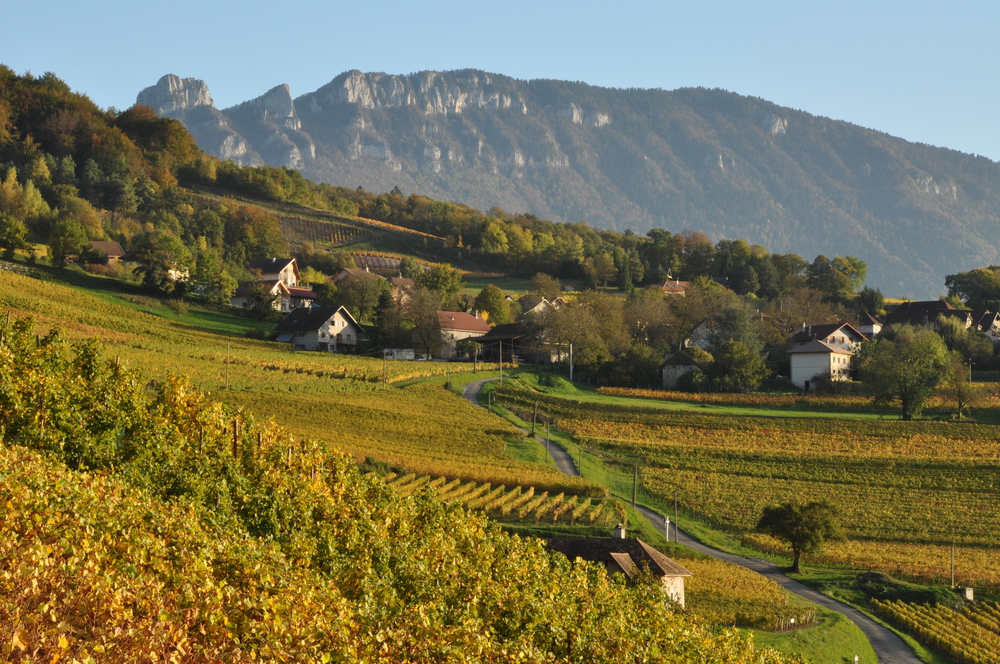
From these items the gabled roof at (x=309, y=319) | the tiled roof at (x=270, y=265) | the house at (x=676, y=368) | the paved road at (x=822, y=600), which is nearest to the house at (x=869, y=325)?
the house at (x=676, y=368)

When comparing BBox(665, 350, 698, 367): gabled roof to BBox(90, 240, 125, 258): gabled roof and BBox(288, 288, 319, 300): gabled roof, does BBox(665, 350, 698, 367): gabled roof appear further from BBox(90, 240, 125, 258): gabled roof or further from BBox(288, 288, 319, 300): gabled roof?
BBox(90, 240, 125, 258): gabled roof

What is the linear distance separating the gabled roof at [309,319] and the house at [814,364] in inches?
1708

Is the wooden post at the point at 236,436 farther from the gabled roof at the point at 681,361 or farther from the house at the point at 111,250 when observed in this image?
the house at the point at 111,250

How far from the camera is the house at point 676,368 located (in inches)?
3314

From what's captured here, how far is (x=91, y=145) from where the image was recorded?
138125 mm

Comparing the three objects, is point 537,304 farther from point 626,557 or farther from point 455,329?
point 626,557

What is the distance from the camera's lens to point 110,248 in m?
100

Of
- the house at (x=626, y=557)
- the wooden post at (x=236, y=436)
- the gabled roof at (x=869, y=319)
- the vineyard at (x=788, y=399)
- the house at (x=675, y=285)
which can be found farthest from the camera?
the house at (x=675, y=285)

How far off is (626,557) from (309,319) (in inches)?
2458

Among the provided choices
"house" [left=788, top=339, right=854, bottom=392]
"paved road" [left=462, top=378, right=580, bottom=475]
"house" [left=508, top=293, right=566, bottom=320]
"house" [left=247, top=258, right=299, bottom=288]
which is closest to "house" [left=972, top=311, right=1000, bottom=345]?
"house" [left=788, top=339, right=854, bottom=392]

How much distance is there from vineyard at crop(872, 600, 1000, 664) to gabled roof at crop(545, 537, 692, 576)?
35.5ft

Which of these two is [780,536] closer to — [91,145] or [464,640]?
[464,640]

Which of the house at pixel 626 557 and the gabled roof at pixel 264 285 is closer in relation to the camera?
the house at pixel 626 557

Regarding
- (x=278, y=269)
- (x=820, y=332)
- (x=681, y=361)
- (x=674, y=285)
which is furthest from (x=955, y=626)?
(x=674, y=285)
